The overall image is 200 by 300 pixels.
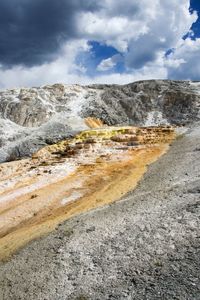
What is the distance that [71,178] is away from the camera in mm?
35344

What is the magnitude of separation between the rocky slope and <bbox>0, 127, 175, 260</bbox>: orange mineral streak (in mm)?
21084

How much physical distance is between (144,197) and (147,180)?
23.6 feet

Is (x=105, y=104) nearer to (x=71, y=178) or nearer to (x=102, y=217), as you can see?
(x=71, y=178)

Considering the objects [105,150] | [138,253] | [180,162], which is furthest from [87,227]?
[105,150]

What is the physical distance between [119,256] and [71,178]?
19869 mm

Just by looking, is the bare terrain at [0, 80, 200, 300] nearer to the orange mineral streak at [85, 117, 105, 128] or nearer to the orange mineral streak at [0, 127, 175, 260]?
the orange mineral streak at [0, 127, 175, 260]

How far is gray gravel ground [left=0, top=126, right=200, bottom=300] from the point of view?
13578 millimetres

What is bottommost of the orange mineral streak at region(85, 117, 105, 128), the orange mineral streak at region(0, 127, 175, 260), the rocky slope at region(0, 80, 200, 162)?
the orange mineral streak at region(0, 127, 175, 260)

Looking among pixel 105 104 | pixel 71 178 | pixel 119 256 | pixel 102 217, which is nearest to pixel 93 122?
pixel 105 104

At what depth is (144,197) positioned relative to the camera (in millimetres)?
23000

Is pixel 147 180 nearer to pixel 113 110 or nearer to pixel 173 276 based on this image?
pixel 173 276

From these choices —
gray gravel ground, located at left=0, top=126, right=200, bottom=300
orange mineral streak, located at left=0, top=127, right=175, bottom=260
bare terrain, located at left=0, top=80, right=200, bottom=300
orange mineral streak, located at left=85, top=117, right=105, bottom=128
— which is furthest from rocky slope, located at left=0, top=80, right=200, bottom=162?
gray gravel ground, located at left=0, top=126, right=200, bottom=300

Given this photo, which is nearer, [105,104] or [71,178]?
[71,178]

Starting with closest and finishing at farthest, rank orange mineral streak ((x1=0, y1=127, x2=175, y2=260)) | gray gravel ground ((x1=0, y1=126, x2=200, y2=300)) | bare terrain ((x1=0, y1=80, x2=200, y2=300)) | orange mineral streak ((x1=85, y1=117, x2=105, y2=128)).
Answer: gray gravel ground ((x1=0, y1=126, x2=200, y2=300)) < bare terrain ((x1=0, y1=80, x2=200, y2=300)) < orange mineral streak ((x1=0, y1=127, x2=175, y2=260)) < orange mineral streak ((x1=85, y1=117, x2=105, y2=128))
